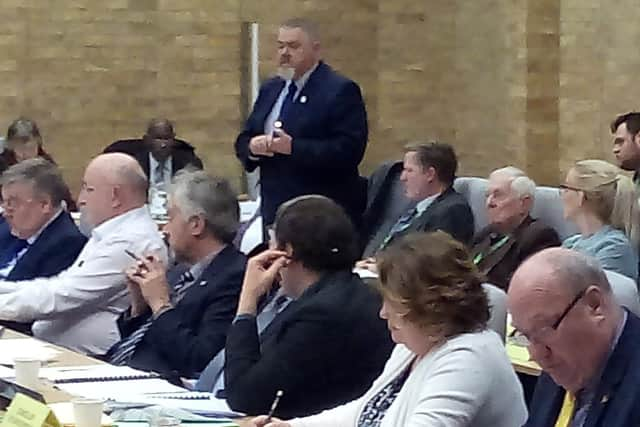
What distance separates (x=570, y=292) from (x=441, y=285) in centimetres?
45

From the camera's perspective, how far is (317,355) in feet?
12.4

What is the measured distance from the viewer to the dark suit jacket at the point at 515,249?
6664 mm

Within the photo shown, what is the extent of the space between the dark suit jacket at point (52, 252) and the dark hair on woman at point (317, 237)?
2.11 meters

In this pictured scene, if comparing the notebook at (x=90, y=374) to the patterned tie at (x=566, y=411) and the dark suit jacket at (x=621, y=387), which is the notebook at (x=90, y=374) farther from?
the dark suit jacket at (x=621, y=387)

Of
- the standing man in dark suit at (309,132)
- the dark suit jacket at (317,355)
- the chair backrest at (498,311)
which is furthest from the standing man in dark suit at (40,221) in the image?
the chair backrest at (498,311)

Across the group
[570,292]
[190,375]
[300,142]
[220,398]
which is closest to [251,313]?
[220,398]

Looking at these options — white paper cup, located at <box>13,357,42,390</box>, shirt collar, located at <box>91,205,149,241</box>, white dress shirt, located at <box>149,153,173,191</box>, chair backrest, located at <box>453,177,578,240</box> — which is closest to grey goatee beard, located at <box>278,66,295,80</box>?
chair backrest, located at <box>453,177,578,240</box>

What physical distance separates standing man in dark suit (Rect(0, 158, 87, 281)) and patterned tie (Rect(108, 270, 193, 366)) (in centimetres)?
93

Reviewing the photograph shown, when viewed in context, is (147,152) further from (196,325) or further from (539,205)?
(196,325)

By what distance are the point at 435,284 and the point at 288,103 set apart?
4.12 m

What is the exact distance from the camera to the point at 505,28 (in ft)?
35.7

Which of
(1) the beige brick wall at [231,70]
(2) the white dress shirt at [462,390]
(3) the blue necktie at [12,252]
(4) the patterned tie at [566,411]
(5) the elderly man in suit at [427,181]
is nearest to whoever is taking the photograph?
(4) the patterned tie at [566,411]

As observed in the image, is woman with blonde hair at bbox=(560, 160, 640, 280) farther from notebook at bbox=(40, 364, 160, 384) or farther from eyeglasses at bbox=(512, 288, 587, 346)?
eyeglasses at bbox=(512, 288, 587, 346)

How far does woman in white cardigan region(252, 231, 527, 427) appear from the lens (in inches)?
122
